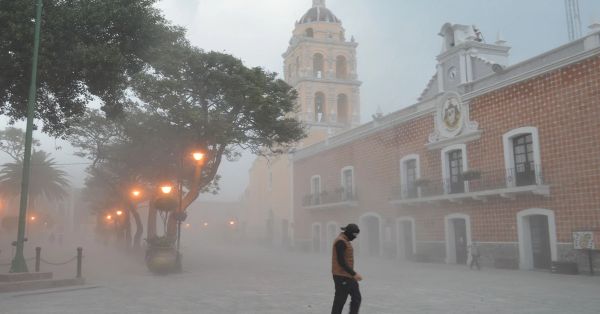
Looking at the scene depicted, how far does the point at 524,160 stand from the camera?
19.5 m

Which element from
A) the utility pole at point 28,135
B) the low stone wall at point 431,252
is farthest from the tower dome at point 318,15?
the utility pole at point 28,135

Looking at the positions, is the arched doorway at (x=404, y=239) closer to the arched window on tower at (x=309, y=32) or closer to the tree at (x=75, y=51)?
the tree at (x=75, y=51)

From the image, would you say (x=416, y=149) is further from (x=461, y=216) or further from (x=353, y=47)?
(x=353, y=47)

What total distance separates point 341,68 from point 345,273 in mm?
38296

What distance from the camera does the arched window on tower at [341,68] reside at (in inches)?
1700

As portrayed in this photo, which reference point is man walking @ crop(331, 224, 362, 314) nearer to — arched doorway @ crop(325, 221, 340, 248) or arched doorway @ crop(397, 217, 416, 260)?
arched doorway @ crop(397, 217, 416, 260)

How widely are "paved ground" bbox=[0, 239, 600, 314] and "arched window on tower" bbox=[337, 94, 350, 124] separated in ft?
88.5

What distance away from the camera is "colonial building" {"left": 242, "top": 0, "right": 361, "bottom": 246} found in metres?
41.1

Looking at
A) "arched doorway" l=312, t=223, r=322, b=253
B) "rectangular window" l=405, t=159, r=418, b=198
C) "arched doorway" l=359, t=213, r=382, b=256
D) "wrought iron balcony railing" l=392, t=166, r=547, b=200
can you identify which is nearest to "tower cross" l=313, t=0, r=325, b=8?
"arched doorway" l=312, t=223, r=322, b=253

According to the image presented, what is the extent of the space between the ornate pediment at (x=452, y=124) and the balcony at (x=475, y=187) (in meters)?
1.75

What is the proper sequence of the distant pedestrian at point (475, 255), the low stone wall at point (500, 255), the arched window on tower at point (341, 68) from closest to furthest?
the low stone wall at point (500, 255) < the distant pedestrian at point (475, 255) < the arched window on tower at point (341, 68)

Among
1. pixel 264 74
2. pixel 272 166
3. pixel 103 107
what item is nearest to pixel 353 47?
pixel 272 166

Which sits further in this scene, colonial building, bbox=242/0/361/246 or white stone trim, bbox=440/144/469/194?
colonial building, bbox=242/0/361/246

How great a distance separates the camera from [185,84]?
20.0 metres
